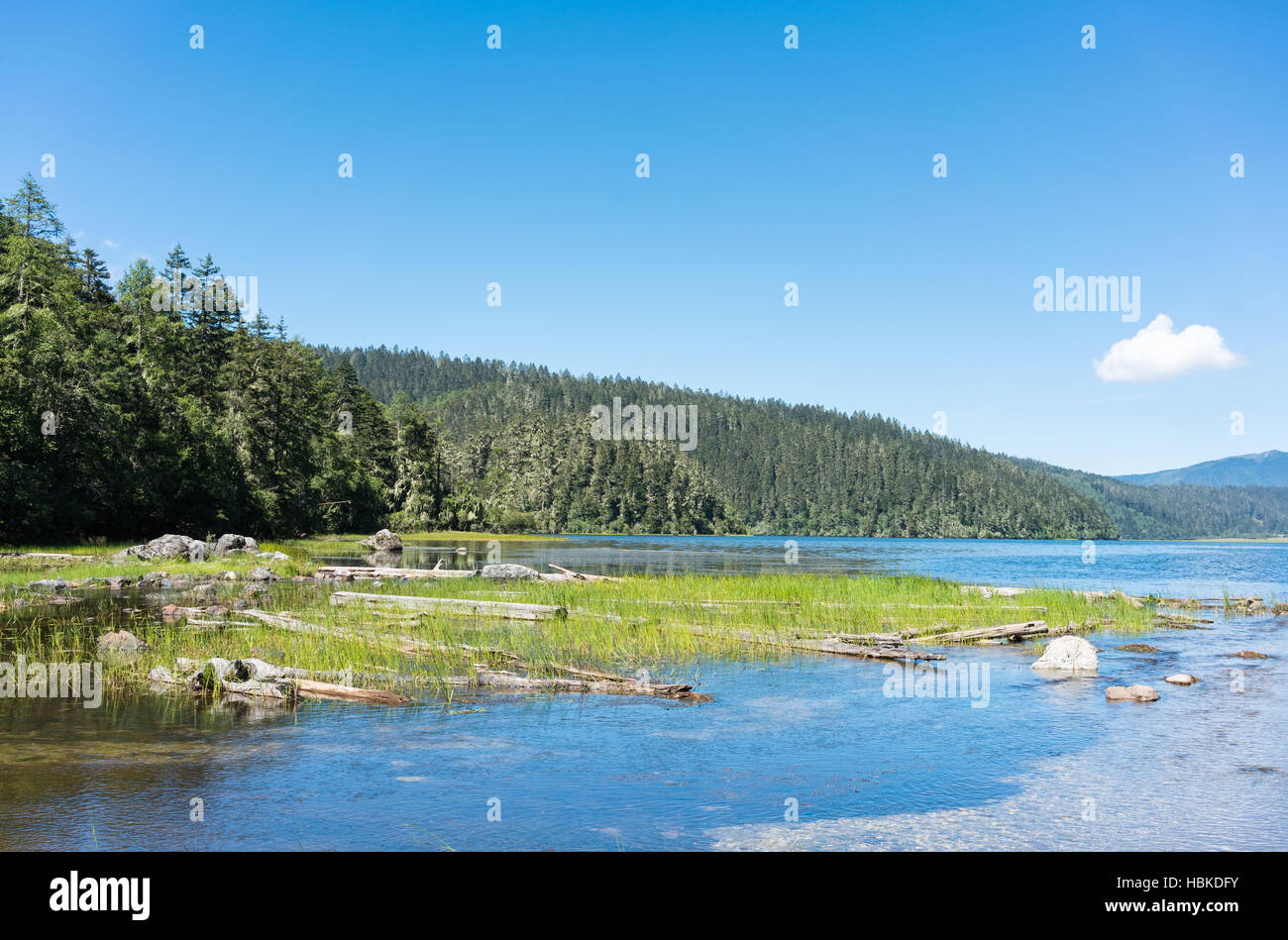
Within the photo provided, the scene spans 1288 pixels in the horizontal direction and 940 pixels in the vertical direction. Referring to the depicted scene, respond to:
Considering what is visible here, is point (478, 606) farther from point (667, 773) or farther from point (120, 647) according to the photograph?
point (667, 773)

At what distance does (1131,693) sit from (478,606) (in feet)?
63.9

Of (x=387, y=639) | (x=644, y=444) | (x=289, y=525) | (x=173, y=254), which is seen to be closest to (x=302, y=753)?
(x=387, y=639)

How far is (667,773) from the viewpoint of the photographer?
510 inches

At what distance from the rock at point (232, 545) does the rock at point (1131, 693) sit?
4823 cm

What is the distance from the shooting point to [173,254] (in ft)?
287

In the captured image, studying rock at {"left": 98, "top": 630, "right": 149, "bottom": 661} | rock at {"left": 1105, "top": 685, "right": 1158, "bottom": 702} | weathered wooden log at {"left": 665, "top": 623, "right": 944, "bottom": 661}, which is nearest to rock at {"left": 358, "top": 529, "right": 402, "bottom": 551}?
weathered wooden log at {"left": 665, "top": 623, "right": 944, "bottom": 661}

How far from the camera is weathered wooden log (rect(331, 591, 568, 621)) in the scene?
28.9 m

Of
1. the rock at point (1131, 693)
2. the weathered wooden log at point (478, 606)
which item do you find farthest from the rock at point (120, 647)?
the rock at point (1131, 693)

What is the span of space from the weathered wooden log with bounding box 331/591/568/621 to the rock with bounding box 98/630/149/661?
10.0m

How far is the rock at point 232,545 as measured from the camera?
172 ft

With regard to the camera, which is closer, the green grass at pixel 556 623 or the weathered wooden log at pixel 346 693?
the weathered wooden log at pixel 346 693

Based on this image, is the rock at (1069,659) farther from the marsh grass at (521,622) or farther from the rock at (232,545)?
the rock at (232,545)
